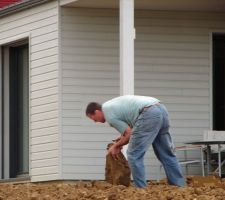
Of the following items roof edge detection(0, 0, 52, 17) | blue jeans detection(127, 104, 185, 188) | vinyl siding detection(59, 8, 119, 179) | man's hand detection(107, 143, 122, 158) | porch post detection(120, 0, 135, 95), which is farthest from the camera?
roof edge detection(0, 0, 52, 17)

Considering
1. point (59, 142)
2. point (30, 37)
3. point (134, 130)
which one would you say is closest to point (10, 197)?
point (134, 130)

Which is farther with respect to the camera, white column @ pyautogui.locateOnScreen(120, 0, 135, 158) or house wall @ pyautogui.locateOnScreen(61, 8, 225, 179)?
house wall @ pyautogui.locateOnScreen(61, 8, 225, 179)

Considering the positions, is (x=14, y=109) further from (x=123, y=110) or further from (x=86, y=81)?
(x=123, y=110)

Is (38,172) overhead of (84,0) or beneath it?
beneath

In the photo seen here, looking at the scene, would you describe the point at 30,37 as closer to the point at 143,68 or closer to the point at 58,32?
the point at 58,32

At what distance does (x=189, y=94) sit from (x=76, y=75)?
187 cm

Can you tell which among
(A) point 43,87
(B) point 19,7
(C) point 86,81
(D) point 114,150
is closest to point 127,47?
(C) point 86,81

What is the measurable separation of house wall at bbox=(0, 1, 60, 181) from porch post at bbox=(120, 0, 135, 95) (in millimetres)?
1698

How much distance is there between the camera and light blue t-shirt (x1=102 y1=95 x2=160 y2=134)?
1237 centimetres

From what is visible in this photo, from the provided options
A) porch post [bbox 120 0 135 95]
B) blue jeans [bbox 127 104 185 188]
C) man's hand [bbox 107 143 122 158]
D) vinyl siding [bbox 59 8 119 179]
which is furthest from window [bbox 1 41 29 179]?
blue jeans [bbox 127 104 185 188]

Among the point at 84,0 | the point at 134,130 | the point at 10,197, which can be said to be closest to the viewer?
the point at 10,197

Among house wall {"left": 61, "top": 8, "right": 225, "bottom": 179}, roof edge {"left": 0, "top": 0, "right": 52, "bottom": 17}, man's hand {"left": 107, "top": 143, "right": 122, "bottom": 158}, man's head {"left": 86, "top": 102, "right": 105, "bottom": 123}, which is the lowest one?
man's hand {"left": 107, "top": 143, "right": 122, "bottom": 158}

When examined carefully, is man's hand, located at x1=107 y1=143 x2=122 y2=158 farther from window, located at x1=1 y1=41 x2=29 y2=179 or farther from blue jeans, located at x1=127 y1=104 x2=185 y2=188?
window, located at x1=1 y1=41 x2=29 y2=179

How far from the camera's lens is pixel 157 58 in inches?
687
